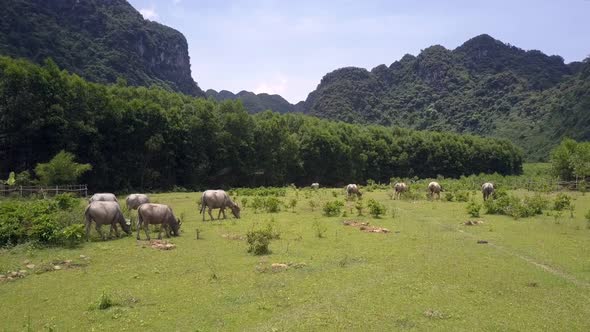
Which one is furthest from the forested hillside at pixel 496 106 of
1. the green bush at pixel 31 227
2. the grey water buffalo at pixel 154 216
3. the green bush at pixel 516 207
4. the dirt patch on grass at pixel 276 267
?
the green bush at pixel 31 227

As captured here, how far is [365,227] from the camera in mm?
21609

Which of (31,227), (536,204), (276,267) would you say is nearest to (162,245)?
(31,227)

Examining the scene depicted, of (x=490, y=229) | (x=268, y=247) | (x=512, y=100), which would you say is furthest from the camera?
(x=512, y=100)

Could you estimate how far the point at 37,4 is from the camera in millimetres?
121375

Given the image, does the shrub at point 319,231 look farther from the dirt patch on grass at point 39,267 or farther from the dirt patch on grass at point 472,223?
the dirt patch on grass at point 39,267

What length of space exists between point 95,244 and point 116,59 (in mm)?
117819

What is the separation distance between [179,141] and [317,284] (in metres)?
47.6

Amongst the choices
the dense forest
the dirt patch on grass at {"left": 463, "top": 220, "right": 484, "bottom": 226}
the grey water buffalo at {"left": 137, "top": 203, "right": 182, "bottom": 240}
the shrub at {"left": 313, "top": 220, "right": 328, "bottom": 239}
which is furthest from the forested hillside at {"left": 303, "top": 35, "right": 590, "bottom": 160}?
the grey water buffalo at {"left": 137, "top": 203, "right": 182, "bottom": 240}

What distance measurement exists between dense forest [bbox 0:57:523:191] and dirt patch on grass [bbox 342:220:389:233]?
104 ft

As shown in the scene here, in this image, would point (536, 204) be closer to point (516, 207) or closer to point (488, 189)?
point (516, 207)

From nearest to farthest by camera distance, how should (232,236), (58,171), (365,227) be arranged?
(232,236), (365,227), (58,171)

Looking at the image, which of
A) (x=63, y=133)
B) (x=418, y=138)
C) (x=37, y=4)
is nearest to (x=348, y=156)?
(x=418, y=138)

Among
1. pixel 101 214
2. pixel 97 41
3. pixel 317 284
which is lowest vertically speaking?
pixel 317 284

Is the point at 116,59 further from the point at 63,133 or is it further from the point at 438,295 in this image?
the point at 438,295
